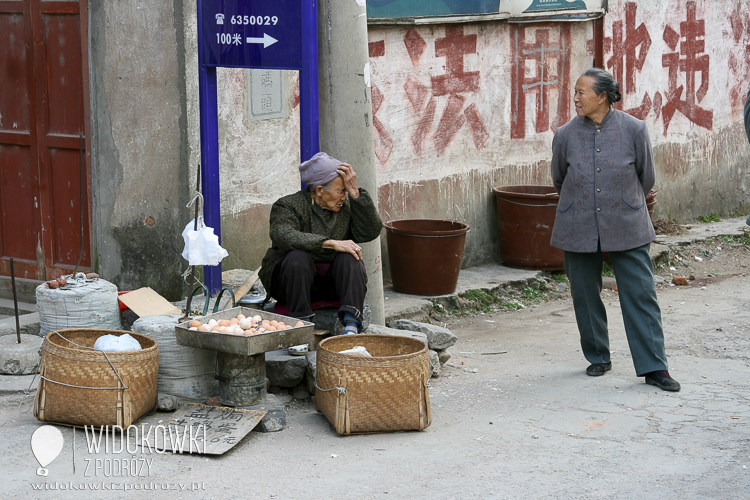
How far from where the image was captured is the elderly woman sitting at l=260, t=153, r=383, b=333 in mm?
4805

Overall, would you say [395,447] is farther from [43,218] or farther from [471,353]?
[43,218]

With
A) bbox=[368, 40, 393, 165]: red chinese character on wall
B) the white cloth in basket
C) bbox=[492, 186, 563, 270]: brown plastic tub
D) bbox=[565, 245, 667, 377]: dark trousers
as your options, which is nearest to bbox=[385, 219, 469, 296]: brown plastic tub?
bbox=[368, 40, 393, 165]: red chinese character on wall

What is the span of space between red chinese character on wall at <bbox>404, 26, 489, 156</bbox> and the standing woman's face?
262 cm

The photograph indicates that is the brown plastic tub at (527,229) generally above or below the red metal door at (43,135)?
below

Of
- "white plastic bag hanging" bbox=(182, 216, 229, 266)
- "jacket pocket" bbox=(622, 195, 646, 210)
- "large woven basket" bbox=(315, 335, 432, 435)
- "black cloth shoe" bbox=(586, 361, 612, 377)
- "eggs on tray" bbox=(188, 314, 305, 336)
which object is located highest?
"jacket pocket" bbox=(622, 195, 646, 210)

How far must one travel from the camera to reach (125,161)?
5660mm

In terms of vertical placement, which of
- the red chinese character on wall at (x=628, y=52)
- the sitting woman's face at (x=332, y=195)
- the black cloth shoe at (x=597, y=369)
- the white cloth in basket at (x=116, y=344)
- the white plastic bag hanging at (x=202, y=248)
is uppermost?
the red chinese character on wall at (x=628, y=52)

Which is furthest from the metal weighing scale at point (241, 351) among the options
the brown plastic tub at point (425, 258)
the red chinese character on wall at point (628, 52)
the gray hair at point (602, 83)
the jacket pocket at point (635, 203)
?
the red chinese character on wall at point (628, 52)

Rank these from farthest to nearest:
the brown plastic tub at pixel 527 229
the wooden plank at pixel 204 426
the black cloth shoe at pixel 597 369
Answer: the brown plastic tub at pixel 527 229
the black cloth shoe at pixel 597 369
the wooden plank at pixel 204 426

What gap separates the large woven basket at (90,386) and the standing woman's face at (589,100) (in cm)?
273

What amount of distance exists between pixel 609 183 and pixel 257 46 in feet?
7.01

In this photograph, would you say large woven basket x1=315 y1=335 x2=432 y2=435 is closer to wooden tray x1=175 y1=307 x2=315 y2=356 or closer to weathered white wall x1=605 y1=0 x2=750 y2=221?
wooden tray x1=175 y1=307 x2=315 y2=356

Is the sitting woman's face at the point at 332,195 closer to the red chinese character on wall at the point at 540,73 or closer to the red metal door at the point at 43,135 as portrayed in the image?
the red metal door at the point at 43,135

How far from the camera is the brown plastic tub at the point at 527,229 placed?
7.80m
